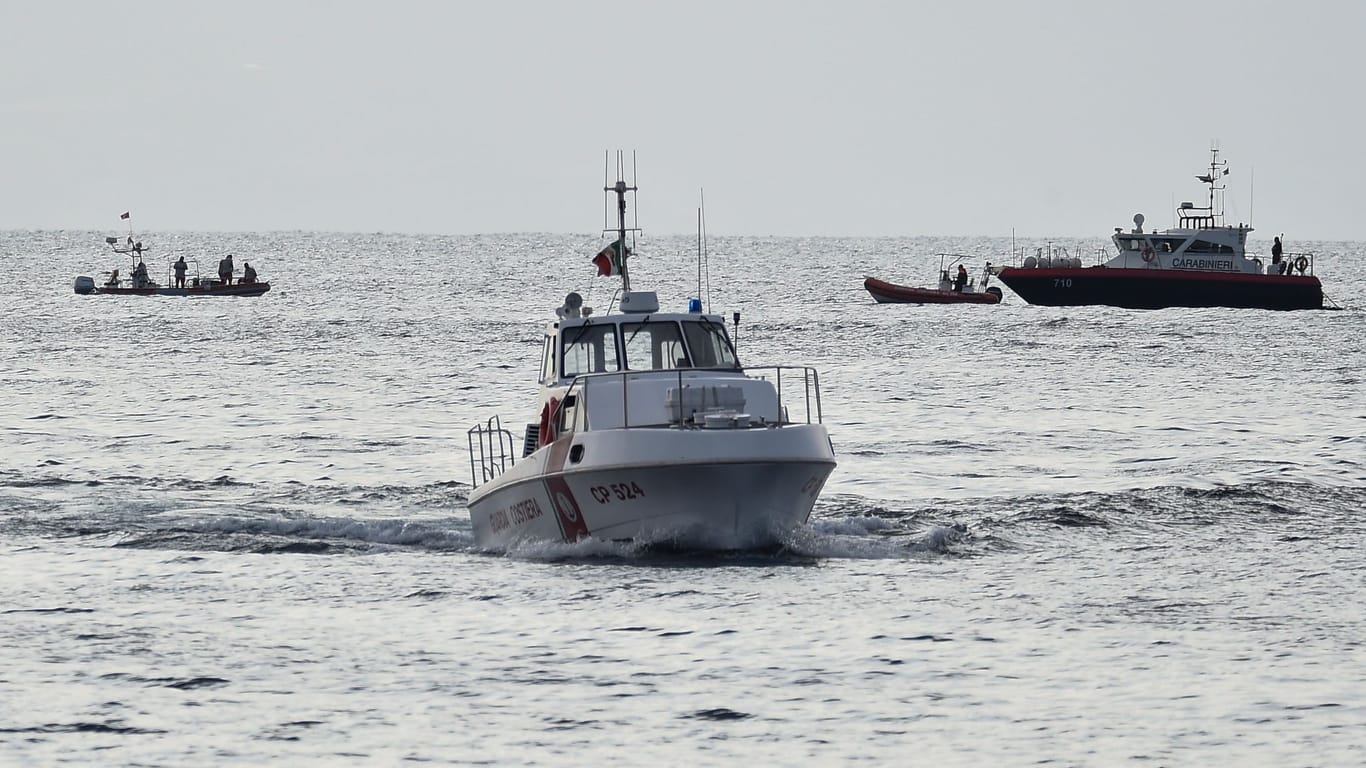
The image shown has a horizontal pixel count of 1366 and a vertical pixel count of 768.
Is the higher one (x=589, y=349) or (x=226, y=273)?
(x=226, y=273)

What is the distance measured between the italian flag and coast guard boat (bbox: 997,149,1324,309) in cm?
4709

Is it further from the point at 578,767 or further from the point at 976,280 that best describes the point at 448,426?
the point at 976,280

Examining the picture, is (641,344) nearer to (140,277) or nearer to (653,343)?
(653,343)

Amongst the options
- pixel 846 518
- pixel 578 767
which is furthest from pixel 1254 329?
pixel 578 767

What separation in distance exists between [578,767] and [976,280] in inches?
5015

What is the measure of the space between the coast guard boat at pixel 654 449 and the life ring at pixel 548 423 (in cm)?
2

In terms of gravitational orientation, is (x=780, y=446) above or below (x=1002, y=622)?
above

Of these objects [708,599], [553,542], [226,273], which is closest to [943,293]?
[226,273]

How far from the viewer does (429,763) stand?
1205cm

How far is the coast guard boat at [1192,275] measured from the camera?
6638 centimetres

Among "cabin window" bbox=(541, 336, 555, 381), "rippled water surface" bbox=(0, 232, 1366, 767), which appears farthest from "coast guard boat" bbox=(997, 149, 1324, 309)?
"cabin window" bbox=(541, 336, 555, 381)

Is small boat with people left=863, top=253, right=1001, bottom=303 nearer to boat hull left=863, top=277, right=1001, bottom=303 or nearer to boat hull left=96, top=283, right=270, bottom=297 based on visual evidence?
boat hull left=863, top=277, right=1001, bottom=303

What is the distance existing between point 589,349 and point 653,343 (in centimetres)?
69

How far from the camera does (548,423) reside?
66.1ft
